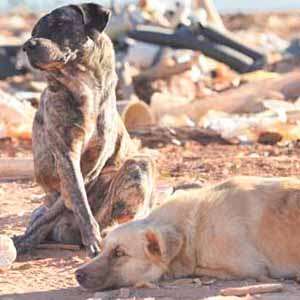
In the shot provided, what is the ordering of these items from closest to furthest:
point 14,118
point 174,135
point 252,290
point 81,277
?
1. point 252,290
2. point 81,277
3. point 174,135
4. point 14,118

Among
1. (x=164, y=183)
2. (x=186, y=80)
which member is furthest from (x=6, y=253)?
(x=186, y=80)

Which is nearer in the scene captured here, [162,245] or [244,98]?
[162,245]

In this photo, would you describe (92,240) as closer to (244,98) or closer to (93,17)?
(93,17)

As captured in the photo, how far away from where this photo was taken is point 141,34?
18.6 meters

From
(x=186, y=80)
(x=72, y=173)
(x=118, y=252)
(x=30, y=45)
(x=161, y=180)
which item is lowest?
(x=161, y=180)

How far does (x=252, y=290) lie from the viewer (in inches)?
214

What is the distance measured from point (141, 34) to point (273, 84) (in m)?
3.27

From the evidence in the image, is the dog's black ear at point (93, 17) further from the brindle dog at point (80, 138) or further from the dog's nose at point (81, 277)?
the dog's nose at point (81, 277)

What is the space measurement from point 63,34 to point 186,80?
11.8 metres

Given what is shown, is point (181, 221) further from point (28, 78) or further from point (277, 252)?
point (28, 78)

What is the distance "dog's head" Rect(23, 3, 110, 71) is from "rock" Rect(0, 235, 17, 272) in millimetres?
1137

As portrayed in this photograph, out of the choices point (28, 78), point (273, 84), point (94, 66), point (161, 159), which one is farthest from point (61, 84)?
point (28, 78)

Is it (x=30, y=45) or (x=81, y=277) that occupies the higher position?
(x=30, y=45)

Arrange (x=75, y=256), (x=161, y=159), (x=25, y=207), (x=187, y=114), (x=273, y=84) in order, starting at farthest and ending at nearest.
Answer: (x=273, y=84) → (x=187, y=114) → (x=161, y=159) → (x=25, y=207) → (x=75, y=256)
